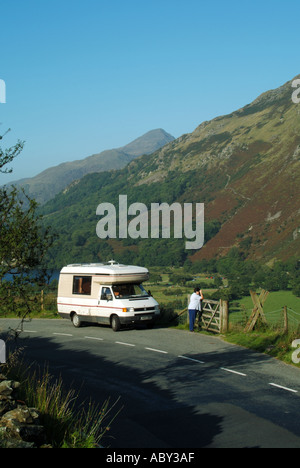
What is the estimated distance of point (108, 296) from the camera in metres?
23.0

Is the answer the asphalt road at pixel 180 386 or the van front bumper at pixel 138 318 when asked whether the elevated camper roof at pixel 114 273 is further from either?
the asphalt road at pixel 180 386

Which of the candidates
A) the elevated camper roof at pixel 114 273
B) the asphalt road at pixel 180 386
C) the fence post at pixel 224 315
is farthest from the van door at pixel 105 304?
the fence post at pixel 224 315

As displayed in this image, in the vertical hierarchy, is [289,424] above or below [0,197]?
below

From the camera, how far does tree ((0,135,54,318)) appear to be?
9.05 m

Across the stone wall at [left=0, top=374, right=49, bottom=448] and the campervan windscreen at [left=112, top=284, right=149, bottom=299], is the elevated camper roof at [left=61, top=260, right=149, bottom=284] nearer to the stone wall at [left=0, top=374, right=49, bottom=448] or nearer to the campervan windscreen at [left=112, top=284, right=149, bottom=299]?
the campervan windscreen at [left=112, top=284, right=149, bottom=299]

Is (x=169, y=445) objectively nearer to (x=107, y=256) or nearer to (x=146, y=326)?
(x=146, y=326)

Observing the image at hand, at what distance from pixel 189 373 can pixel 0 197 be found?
7651mm

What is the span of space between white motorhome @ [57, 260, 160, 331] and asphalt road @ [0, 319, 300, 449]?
1122 mm

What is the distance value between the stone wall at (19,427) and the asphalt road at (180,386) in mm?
1686

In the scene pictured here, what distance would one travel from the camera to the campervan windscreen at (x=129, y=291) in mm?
23267

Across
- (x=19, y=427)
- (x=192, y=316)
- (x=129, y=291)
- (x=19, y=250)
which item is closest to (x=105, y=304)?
(x=129, y=291)

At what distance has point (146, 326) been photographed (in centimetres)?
2406
